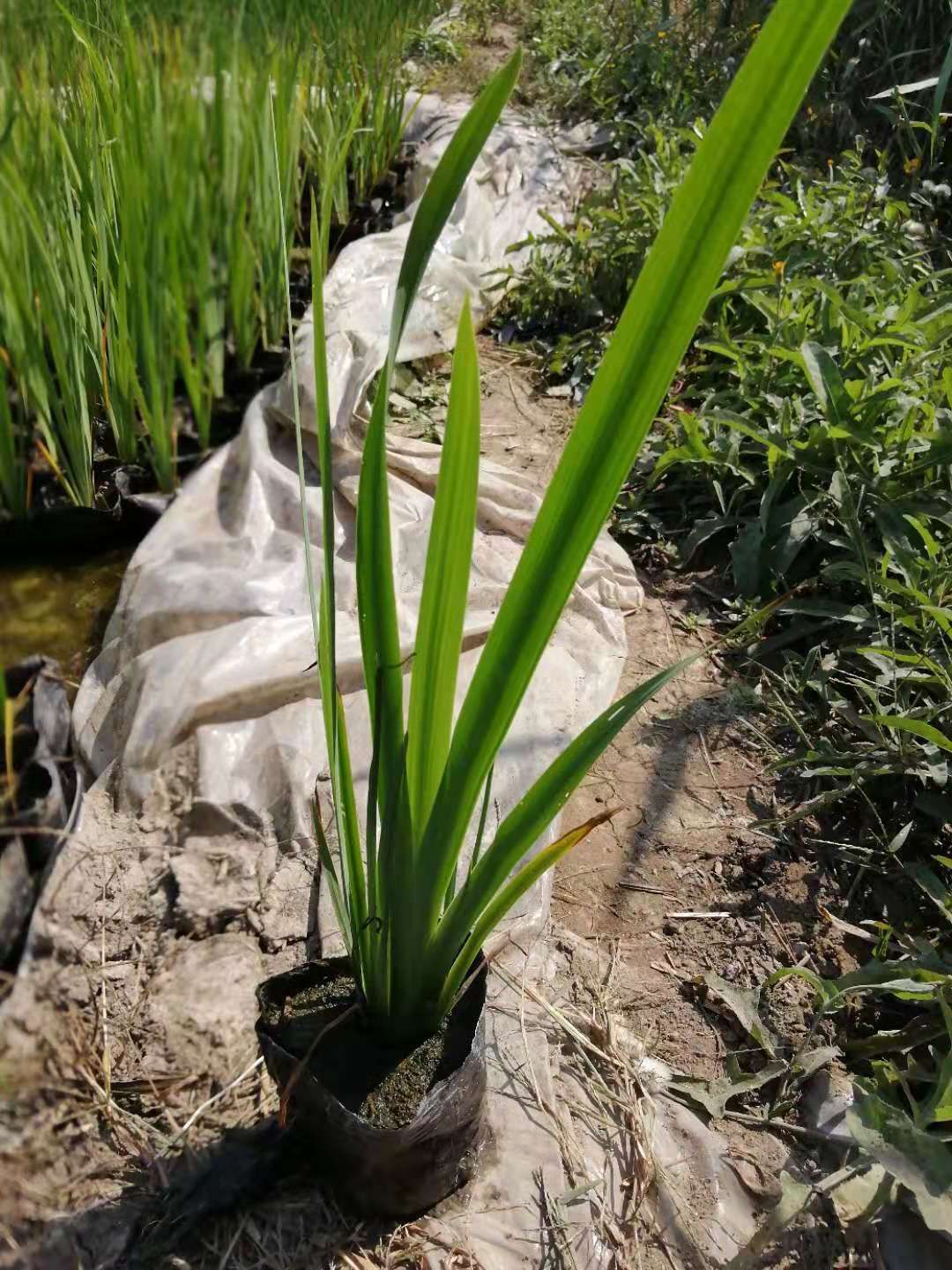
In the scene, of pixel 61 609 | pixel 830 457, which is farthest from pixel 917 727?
pixel 61 609

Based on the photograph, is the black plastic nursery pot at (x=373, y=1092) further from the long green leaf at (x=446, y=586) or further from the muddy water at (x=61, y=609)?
the muddy water at (x=61, y=609)

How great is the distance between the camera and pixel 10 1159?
1.07 metres

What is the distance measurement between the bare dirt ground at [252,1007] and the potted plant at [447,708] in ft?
0.55

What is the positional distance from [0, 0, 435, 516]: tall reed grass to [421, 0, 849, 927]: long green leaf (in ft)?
4.19

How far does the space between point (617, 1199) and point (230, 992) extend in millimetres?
613

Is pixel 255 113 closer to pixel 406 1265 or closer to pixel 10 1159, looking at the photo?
pixel 10 1159

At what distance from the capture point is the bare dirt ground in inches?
41.8

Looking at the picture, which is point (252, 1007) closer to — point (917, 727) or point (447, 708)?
point (447, 708)

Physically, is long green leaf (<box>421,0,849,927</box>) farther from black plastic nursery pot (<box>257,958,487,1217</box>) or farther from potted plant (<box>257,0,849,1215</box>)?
black plastic nursery pot (<box>257,958,487,1217</box>)

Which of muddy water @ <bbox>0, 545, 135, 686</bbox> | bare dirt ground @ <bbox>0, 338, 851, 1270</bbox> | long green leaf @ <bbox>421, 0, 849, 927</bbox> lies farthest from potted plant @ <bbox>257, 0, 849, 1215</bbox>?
muddy water @ <bbox>0, 545, 135, 686</bbox>

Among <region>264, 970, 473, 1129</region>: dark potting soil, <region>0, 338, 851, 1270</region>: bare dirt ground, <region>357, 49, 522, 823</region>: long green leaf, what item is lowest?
<region>0, 338, 851, 1270</region>: bare dirt ground

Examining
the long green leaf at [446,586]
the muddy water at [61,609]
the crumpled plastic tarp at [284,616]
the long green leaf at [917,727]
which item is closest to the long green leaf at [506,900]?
the long green leaf at [446,586]

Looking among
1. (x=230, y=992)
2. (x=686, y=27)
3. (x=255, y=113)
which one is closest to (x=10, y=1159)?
(x=230, y=992)

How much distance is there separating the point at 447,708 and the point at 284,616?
1.08 metres
